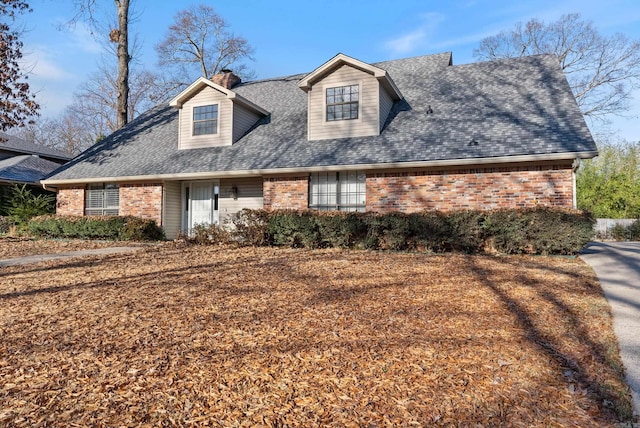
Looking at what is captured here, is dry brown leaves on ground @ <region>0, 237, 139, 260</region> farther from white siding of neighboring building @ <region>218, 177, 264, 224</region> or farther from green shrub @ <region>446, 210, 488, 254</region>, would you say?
green shrub @ <region>446, 210, 488, 254</region>

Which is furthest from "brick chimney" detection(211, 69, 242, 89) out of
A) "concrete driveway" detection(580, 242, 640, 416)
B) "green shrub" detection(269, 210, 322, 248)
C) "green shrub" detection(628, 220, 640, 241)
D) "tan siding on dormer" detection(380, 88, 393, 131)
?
"green shrub" detection(628, 220, 640, 241)

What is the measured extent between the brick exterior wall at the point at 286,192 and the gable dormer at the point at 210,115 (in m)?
2.67

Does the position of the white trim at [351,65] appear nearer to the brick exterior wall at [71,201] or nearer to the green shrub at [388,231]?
the green shrub at [388,231]

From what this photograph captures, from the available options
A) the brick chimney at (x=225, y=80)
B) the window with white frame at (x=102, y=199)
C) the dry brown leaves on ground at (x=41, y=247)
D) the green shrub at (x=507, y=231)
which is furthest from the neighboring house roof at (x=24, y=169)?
the green shrub at (x=507, y=231)

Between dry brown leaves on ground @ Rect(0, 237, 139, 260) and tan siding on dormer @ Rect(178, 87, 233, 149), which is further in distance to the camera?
tan siding on dormer @ Rect(178, 87, 233, 149)

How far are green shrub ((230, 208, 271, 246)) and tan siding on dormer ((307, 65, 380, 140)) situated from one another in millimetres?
3635

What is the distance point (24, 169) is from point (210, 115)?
1358 centimetres

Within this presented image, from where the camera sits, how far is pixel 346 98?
40.4ft

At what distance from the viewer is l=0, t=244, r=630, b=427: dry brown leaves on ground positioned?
2.49 metres

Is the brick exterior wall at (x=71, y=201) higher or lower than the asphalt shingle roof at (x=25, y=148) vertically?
lower

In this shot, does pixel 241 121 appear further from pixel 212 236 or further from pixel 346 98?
pixel 212 236

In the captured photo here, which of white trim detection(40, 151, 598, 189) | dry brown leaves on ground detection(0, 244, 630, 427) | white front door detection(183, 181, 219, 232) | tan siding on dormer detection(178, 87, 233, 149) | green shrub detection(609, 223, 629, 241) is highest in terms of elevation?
tan siding on dormer detection(178, 87, 233, 149)

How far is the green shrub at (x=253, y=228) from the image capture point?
10258mm

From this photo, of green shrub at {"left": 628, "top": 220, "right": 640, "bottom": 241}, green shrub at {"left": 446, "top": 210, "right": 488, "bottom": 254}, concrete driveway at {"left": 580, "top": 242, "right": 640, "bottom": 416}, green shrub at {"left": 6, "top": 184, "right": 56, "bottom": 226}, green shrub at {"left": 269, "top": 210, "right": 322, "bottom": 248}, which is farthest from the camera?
green shrub at {"left": 628, "top": 220, "right": 640, "bottom": 241}
